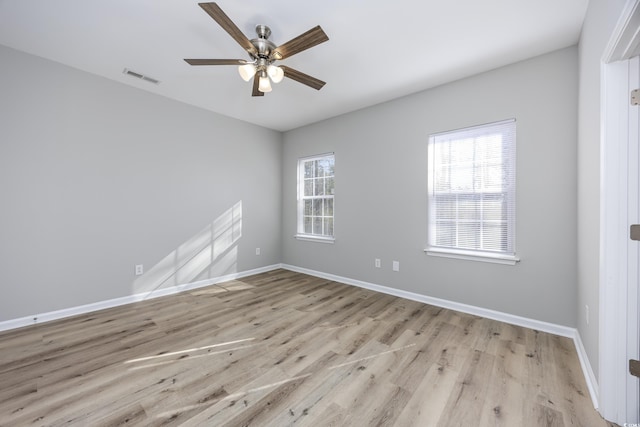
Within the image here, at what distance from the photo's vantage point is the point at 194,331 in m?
2.50

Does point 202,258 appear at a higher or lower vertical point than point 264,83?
lower

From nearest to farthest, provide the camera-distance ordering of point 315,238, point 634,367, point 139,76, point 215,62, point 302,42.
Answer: point 634,367 → point 302,42 → point 215,62 → point 139,76 → point 315,238

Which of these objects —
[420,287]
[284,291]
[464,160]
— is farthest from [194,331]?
[464,160]

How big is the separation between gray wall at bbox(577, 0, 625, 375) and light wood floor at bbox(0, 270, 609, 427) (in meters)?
0.48

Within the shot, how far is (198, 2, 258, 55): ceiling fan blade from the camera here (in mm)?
1505

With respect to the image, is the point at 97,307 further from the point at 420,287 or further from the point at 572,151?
the point at 572,151

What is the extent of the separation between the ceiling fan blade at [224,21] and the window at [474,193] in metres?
2.38

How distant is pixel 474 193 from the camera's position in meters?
2.88

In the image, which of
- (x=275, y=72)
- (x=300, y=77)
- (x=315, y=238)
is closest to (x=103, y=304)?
(x=315, y=238)

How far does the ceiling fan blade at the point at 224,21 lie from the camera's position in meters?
1.50

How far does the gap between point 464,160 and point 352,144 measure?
5.39 ft

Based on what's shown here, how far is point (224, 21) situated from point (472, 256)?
3168 mm

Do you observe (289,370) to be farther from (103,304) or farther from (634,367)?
(103,304)

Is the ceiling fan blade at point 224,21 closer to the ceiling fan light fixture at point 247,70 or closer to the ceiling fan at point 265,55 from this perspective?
the ceiling fan at point 265,55
